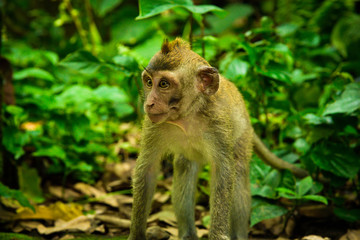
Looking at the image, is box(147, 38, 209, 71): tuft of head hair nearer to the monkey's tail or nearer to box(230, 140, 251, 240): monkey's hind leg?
box(230, 140, 251, 240): monkey's hind leg

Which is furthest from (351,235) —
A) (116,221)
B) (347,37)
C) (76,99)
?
(347,37)

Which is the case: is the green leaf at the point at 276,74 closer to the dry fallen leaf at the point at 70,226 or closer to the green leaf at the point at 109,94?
the green leaf at the point at 109,94

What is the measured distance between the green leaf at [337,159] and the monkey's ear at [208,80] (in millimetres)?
2083

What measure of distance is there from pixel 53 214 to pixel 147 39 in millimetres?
5726

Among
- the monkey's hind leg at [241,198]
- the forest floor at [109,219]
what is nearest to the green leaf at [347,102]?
the monkey's hind leg at [241,198]

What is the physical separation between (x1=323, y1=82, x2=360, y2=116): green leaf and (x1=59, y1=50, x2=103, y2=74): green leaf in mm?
3077

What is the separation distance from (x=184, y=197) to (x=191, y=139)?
0.90 metres

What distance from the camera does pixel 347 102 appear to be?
511cm

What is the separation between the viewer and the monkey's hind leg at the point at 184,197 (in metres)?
4.69

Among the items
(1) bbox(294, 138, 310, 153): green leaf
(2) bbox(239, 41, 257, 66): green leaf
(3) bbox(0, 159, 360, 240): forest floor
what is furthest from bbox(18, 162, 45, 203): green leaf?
(1) bbox(294, 138, 310, 153): green leaf

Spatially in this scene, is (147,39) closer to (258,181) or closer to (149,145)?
(258,181)

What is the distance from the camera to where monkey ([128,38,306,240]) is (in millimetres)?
3785

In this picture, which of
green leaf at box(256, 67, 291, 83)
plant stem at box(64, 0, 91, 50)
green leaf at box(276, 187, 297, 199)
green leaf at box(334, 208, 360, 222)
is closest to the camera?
green leaf at box(276, 187, 297, 199)

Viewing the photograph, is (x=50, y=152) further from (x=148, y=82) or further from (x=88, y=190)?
(x=148, y=82)
